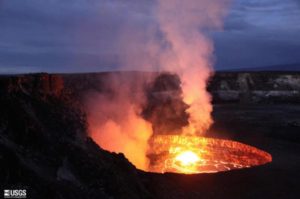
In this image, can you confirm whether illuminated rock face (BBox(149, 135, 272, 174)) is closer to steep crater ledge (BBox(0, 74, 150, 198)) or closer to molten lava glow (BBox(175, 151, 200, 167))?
molten lava glow (BBox(175, 151, 200, 167))

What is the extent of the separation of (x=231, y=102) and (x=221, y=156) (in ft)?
98.4

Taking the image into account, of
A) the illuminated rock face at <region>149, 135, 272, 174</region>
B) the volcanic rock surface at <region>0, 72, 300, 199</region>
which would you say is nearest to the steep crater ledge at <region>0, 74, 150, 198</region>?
the volcanic rock surface at <region>0, 72, 300, 199</region>

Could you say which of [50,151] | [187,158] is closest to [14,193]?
[50,151]

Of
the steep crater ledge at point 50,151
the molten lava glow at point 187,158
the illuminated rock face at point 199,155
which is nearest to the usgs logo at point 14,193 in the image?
the steep crater ledge at point 50,151

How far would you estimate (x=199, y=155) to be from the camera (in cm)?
1964

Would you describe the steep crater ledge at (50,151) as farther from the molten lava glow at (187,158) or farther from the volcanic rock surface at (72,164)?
the molten lava glow at (187,158)

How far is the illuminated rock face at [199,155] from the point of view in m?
17.5

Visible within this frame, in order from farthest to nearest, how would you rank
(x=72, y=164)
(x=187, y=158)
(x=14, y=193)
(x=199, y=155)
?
(x=199, y=155), (x=187, y=158), (x=72, y=164), (x=14, y=193)

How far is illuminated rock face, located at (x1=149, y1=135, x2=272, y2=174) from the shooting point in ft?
57.6

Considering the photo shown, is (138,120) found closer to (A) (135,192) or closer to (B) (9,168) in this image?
(A) (135,192)

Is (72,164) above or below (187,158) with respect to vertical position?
below

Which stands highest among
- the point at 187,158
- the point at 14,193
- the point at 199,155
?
the point at 199,155

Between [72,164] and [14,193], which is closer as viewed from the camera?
[14,193]

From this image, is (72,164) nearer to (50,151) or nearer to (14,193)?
(50,151)
